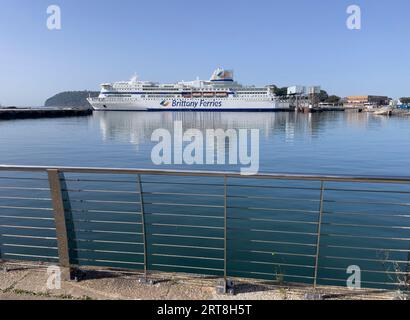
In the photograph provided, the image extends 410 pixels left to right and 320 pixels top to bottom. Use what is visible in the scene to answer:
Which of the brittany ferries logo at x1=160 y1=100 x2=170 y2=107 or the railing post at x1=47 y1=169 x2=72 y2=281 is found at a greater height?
the brittany ferries logo at x1=160 y1=100 x2=170 y2=107

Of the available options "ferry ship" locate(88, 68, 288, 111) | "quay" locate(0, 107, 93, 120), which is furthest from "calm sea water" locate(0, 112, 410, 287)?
"ferry ship" locate(88, 68, 288, 111)

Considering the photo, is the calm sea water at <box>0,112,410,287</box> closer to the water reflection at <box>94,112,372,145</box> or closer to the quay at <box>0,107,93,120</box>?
the water reflection at <box>94,112,372,145</box>

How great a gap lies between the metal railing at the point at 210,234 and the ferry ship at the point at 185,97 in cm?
9730

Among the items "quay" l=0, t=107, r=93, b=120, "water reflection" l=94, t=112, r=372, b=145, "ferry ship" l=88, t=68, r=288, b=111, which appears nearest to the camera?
"water reflection" l=94, t=112, r=372, b=145

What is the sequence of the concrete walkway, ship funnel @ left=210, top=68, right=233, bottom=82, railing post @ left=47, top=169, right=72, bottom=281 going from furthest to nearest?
ship funnel @ left=210, top=68, right=233, bottom=82 < railing post @ left=47, top=169, right=72, bottom=281 < the concrete walkway

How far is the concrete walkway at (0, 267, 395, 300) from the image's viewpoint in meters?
3.14

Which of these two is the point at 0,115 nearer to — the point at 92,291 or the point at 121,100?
the point at 121,100

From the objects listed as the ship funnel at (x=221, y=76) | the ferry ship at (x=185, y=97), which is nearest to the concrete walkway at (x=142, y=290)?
the ferry ship at (x=185, y=97)

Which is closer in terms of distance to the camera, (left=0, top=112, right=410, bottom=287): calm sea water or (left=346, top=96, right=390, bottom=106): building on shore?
(left=0, top=112, right=410, bottom=287): calm sea water

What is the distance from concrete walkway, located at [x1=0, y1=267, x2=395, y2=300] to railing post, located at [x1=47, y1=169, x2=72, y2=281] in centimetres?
16

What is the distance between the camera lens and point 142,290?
129 inches

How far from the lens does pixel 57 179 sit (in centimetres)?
327

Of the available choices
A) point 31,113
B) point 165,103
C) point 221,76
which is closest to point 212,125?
point 31,113

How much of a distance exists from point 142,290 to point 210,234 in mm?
5103
